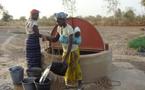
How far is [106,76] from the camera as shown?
29.3 feet

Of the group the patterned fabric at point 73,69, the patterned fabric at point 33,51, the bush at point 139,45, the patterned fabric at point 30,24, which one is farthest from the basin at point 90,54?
the bush at point 139,45

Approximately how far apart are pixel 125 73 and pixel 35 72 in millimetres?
2693

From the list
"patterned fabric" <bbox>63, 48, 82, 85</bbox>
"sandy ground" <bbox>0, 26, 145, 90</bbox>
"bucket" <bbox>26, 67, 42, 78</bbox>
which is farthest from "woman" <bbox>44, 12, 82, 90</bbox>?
"sandy ground" <bbox>0, 26, 145, 90</bbox>

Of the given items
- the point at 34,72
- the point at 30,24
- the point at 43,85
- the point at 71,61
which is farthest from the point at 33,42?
the point at 43,85

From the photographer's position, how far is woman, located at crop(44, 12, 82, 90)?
7.46 m

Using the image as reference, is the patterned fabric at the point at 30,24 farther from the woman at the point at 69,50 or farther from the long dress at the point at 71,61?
the long dress at the point at 71,61

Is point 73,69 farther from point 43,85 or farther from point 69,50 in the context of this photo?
point 43,85

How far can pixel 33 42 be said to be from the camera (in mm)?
8422

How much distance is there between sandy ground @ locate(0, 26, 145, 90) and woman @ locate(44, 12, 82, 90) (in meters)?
1.12

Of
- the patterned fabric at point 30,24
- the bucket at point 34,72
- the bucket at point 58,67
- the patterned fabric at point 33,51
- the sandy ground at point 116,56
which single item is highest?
the patterned fabric at point 30,24

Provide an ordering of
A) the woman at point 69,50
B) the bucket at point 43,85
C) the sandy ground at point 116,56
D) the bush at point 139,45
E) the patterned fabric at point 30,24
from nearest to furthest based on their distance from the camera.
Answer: the bucket at point 43,85
the woman at point 69,50
the patterned fabric at point 30,24
the sandy ground at point 116,56
the bush at point 139,45

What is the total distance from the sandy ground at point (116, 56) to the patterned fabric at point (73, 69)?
1.06 metres

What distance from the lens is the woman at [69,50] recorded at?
24.5 ft

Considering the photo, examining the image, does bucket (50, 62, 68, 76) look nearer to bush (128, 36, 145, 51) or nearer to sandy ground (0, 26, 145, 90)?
sandy ground (0, 26, 145, 90)
